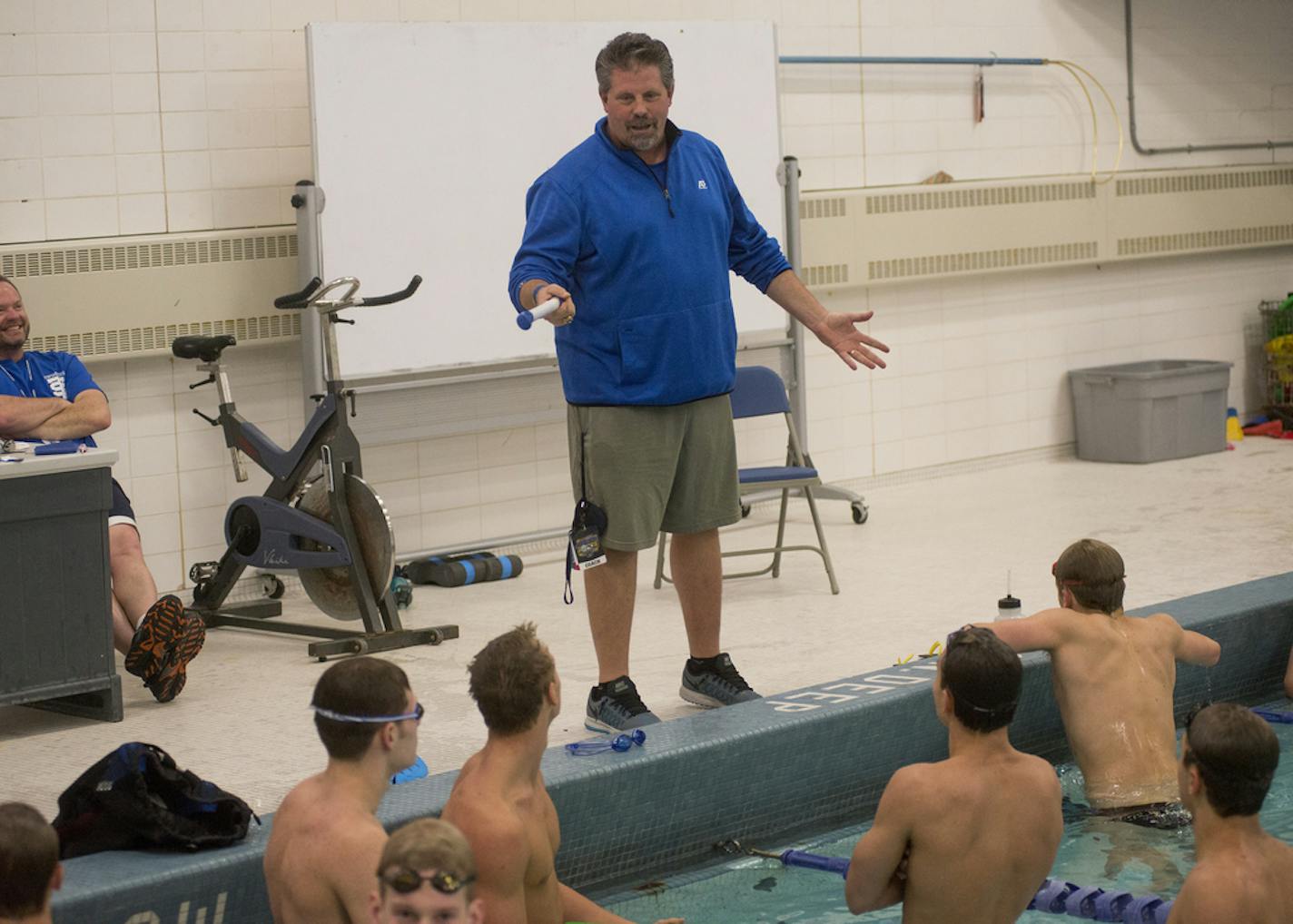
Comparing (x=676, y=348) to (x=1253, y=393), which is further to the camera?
(x=1253, y=393)

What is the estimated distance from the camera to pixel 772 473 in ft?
21.4

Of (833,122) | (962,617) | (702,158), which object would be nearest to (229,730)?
(702,158)

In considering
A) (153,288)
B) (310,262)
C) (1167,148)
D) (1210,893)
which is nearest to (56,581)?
(153,288)

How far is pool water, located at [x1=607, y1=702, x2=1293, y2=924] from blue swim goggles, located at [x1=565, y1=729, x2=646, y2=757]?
1.06ft

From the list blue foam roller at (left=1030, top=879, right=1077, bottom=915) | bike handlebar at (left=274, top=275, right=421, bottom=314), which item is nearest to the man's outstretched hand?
blue foam roller at (left=1030, top=879, right=1077, bottom=915)

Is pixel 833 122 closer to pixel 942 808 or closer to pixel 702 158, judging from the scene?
pixel 702 158

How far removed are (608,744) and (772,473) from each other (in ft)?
8.54

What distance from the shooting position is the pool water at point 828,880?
388 cm

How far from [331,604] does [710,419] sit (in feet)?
6.49

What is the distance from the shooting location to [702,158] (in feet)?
14.9

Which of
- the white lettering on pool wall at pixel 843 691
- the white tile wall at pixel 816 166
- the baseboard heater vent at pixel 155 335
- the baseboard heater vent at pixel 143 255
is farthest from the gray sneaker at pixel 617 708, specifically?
the baseboard heater vent at pixel 143 255

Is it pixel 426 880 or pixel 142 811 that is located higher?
pixel 426 880

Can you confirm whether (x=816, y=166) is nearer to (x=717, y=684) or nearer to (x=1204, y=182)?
(x=1204, y=182)

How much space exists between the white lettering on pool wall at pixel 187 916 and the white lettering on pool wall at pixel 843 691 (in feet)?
5.05
